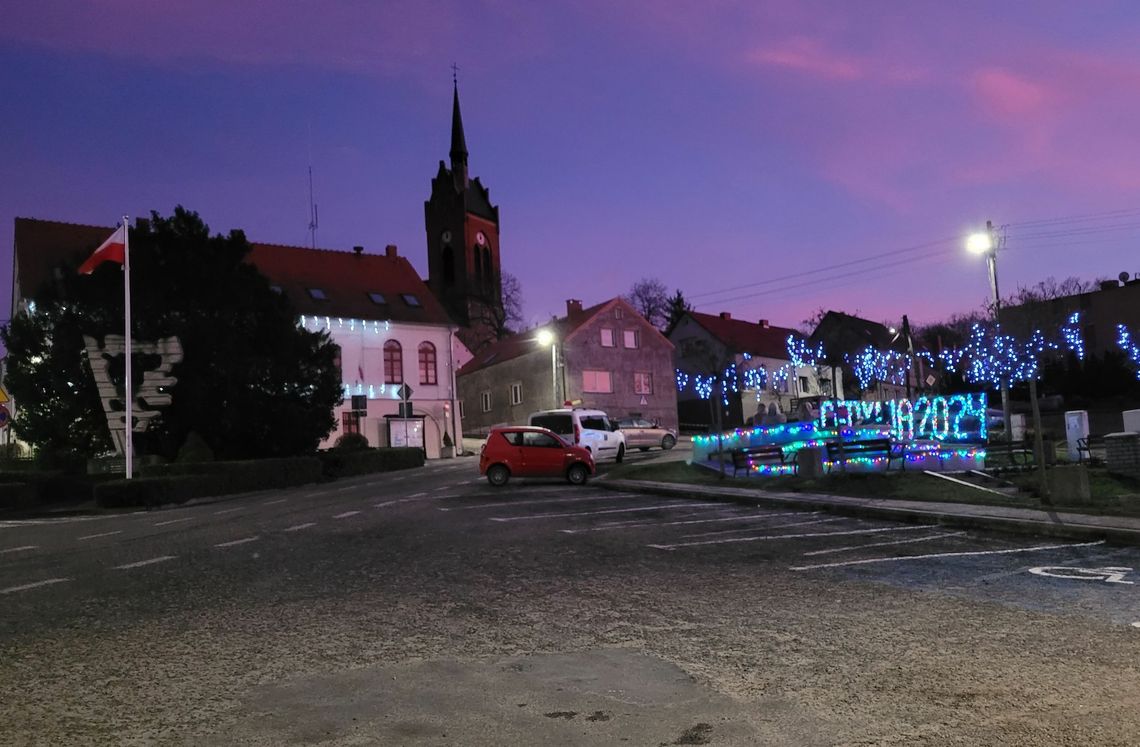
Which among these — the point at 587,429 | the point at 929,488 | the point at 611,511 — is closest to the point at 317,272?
the point at 587,429

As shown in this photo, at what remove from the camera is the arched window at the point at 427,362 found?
4968cm

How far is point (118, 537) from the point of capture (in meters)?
14.6

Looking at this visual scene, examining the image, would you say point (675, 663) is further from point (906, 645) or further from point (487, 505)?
point (487, 505)

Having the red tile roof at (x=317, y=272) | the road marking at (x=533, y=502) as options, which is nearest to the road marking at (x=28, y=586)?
the road marking at (x=533, y=502)

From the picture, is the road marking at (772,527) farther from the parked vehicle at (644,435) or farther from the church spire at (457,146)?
the church spire at (457,146)

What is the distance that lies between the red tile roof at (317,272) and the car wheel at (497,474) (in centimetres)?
2266

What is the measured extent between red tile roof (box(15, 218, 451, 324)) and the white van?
63.4 feet

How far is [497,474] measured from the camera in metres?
24.0

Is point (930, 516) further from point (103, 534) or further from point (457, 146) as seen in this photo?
point (457, 146)

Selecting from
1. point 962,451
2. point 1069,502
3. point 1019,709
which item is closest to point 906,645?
point 1019,709

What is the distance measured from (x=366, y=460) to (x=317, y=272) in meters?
18.8

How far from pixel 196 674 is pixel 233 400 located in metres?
26.7

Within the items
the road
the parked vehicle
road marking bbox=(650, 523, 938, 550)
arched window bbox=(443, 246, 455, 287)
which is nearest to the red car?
the road

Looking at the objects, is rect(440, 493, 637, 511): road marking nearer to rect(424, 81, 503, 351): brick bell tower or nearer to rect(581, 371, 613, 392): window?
rect(581, 371, 613, 392): window
